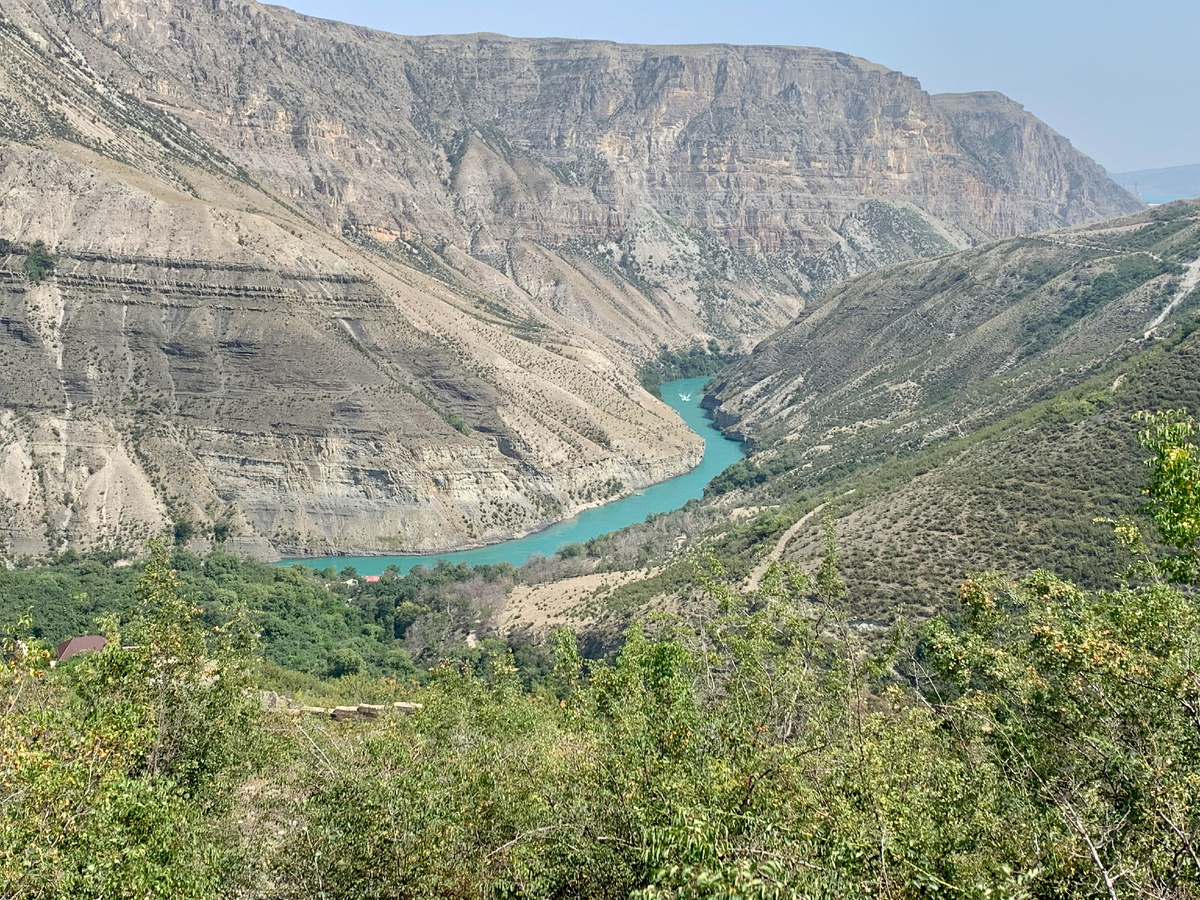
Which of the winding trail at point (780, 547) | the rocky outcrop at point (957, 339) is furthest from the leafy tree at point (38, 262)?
the winding trail at point (780, 547)

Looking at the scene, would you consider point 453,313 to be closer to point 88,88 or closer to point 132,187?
point 132,187

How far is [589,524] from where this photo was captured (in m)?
109

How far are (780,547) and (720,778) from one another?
49.6 metres

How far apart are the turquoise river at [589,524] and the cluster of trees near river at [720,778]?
71428mm

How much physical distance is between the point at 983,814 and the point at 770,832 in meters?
3.59

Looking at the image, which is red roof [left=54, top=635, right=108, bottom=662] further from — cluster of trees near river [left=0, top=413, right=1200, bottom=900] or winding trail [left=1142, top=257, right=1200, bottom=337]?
winding trail [left=1142, top=257, right=1200, bottom=337]

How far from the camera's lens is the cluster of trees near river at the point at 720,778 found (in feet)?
42.9

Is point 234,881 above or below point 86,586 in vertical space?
above

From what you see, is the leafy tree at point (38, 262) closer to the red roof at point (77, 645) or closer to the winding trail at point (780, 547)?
the red roof at point (77, 645)

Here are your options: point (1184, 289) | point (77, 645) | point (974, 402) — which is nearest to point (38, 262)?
point (77, 645)

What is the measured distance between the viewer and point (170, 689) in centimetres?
2400

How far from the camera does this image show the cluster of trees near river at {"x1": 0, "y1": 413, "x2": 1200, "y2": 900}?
13.1 metres

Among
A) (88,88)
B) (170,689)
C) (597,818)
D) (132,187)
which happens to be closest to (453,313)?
(132,187)

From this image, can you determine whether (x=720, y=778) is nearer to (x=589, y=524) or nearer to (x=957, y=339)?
(x=589, y=524)
